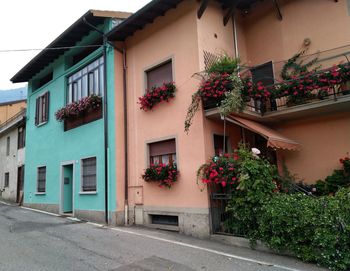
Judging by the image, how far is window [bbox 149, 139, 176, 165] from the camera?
30.3 feet

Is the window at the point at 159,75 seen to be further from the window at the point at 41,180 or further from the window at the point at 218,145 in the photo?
the window at the point at 41,180

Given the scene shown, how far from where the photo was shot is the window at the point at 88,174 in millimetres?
11195

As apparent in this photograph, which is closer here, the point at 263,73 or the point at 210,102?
the point at 210,102

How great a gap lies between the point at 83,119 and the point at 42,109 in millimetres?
4589

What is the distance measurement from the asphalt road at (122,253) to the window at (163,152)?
2.24 meters

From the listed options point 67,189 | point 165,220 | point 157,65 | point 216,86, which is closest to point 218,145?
point 216,86

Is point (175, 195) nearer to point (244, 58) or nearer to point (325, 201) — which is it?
point (325, 201)

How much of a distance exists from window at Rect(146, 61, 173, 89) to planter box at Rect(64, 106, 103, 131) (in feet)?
7.92

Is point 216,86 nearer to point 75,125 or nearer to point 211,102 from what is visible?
point 211,102

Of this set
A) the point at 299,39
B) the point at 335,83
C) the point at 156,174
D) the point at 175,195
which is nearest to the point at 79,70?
the point at 156,174

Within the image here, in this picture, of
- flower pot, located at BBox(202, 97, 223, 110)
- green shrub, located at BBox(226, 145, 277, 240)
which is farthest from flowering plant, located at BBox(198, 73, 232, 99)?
green shrub, located at BBox(226, 145, 277, 240)

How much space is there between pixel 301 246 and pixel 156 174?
456 cm

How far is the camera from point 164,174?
879cm

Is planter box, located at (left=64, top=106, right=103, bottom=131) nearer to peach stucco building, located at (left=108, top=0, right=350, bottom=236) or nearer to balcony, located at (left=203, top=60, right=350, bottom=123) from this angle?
peach stucco building, located at (left=108, top=0, right=350, bottom=236)
